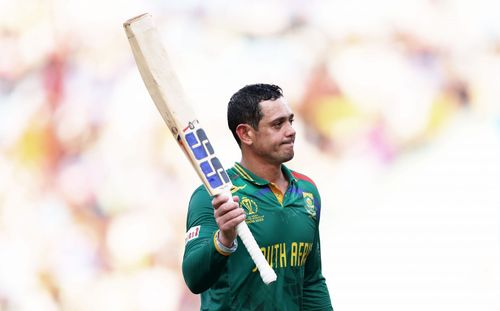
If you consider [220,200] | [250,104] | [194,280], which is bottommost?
[194,280]

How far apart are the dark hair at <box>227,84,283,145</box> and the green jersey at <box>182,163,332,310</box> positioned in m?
0.17

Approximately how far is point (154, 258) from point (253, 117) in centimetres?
320

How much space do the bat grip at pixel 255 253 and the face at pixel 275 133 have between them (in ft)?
1.29

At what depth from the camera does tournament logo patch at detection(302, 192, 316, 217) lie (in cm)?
348

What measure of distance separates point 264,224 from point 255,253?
0.32 metres

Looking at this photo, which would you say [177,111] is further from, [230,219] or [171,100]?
[230,219]

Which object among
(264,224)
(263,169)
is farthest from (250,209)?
(263,169)

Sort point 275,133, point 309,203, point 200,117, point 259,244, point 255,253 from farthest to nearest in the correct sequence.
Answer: point 200,117 < point 309,203 < point 275,133 < point 259,244 < point 255,253

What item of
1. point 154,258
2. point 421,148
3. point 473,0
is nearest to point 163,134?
point 154,258

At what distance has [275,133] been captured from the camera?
3375mm

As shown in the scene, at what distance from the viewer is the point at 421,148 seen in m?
6.17

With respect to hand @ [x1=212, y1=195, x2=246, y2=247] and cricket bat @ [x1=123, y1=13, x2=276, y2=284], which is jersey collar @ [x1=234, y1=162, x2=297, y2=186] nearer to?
cricket bat @ [x1=123, y1=13, x2=276, y2=284]

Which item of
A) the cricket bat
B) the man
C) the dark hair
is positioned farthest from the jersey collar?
the cricket bat

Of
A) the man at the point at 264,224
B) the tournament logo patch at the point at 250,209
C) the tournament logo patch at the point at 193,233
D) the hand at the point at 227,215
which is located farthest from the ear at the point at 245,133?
the hand at the point at 227,215
